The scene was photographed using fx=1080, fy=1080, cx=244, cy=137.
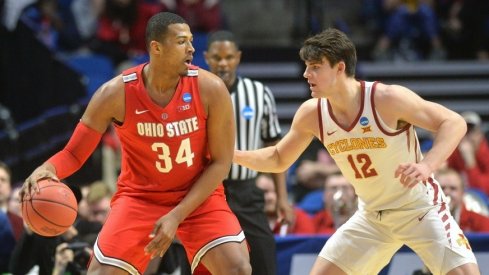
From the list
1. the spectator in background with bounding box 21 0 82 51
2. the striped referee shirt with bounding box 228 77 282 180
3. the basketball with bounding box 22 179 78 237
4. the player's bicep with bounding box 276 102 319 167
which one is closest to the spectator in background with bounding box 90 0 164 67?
the spectator in background with bounding box 21 0 82 51

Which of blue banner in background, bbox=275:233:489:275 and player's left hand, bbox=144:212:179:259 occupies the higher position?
player's left hand, bbox=144:212:179:259

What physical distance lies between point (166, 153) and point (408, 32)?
30.4ft

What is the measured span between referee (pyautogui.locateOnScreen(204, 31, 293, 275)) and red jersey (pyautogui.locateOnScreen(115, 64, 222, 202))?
137cm

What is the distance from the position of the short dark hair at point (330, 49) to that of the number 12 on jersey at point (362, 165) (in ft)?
1.74

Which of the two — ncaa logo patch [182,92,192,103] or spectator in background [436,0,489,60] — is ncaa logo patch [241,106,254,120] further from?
spectator in background [436,0,489,60]

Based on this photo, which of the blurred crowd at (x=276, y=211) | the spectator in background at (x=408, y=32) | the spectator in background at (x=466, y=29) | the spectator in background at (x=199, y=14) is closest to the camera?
the blurred crowd at (x=276, y=211)

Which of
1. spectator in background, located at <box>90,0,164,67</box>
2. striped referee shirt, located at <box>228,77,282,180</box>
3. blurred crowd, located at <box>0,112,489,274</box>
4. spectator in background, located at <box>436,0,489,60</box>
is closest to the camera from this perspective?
striped referee shirt, located at <box>228,77,282,180</box>

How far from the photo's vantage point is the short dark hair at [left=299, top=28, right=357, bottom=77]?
6453 mm

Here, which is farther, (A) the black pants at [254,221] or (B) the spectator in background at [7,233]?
(B) the spectator in background at [7,233]

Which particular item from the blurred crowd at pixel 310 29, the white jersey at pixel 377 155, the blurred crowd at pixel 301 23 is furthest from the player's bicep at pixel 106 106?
the blurred crowd at pixel 301 23

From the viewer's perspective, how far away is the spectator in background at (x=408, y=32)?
14820 mm

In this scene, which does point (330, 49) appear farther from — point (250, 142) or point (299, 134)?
point (250, 142)

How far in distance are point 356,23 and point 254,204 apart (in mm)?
8622

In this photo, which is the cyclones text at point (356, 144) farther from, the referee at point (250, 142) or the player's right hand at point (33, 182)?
the player's right hand at point (33, 182)
